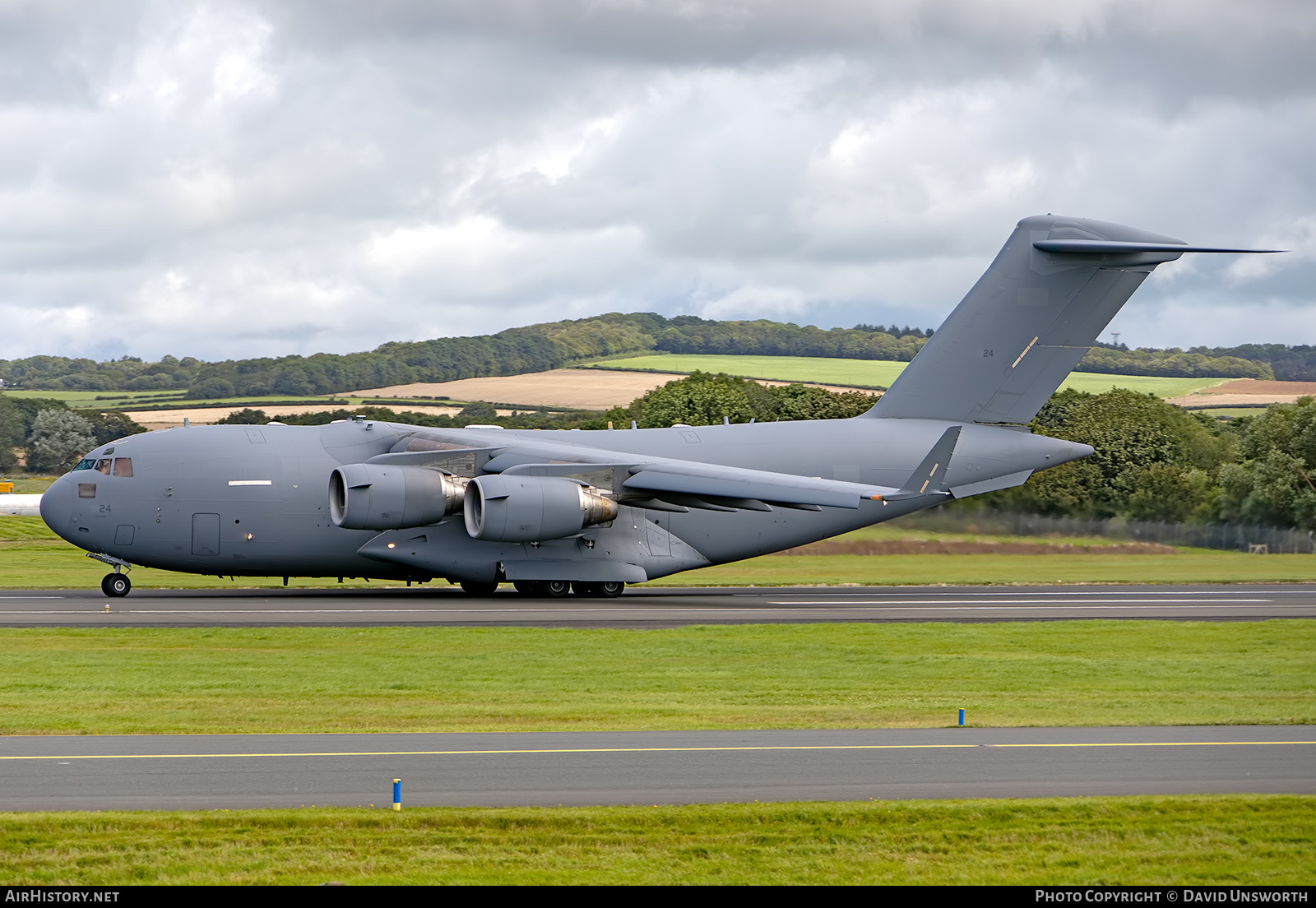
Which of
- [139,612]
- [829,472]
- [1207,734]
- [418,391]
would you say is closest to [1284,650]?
[1207,734]

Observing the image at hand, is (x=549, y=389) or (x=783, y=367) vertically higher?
(x=783, y=367)

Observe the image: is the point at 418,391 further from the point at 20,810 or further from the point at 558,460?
the point at 20,810

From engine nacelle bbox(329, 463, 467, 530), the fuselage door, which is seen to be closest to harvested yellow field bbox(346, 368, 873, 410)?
the fuselage door

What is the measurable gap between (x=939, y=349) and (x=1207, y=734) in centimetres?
2097

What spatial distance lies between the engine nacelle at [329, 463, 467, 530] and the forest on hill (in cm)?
6635

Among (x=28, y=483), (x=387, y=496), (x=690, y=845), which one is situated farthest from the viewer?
(x=28, y=483)

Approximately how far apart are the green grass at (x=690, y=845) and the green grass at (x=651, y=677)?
13.4 ft

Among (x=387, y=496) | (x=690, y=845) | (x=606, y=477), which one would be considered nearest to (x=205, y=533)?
(x=387, y=496)

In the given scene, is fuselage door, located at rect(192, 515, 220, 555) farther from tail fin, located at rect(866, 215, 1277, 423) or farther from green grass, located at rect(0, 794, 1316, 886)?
green grass, located at rect(0, 794, 1316, 886)

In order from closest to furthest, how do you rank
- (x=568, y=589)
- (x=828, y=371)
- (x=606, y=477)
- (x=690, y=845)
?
(x=690, y=845)
(x=606, y=477)
(x=568, y=589)
(x=828, y=371)

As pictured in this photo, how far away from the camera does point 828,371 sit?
120688mm

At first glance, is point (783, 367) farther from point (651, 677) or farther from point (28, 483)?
point (651, 677)

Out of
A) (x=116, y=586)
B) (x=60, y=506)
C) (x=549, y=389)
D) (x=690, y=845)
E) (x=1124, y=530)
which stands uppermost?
(x=549, y=389)

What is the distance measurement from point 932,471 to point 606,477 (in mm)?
7081
